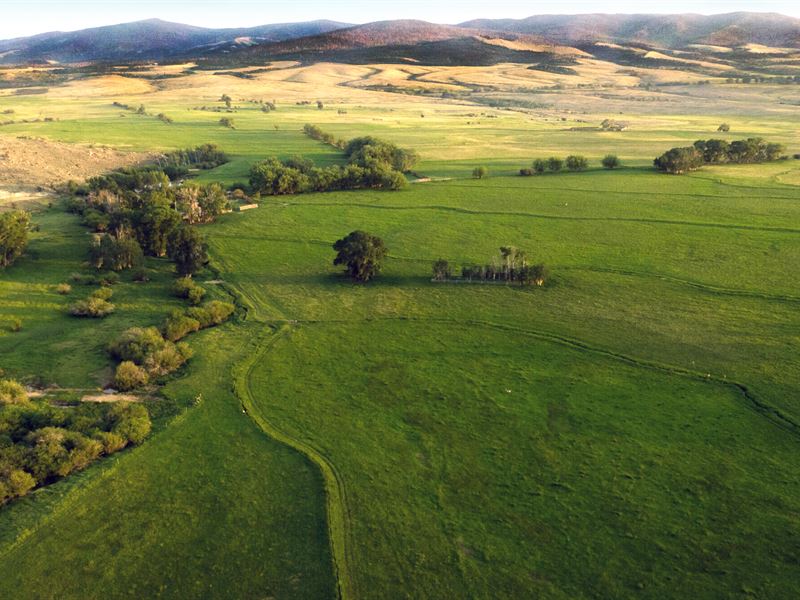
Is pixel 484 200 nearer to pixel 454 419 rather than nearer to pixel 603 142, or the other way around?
pixel 454 419

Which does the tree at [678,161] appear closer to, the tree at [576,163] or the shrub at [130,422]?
the tree at [576,163]

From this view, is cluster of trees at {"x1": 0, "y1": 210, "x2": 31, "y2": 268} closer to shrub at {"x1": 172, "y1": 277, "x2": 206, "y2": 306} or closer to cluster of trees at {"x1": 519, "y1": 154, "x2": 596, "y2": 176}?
shrub at {"x1": 172, "y1": 277, "x2": 206, "y2": 306}

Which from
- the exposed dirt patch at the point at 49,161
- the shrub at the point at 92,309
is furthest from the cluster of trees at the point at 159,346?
the exposed dirt patch at the point at 49,161

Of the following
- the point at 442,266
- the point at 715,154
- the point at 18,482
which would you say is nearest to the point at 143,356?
the point at 18,482

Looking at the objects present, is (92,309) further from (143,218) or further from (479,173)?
(479,173)

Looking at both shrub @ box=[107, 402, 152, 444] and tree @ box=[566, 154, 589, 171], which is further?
tree @ box=[566, 154, 589, 171]

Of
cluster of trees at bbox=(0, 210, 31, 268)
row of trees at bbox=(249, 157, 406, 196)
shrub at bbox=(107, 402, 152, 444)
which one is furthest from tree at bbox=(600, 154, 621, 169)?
shrub at bbox=(107, 402, 152, 444)

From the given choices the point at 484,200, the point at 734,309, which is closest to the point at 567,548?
the point at 734,309
